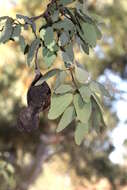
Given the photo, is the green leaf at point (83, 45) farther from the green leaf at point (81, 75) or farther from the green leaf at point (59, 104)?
the green leaf at point (59, 104)

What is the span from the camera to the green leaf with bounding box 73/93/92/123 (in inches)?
63.9

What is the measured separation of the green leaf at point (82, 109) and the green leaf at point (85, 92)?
18mm

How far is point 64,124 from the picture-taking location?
1663 mm

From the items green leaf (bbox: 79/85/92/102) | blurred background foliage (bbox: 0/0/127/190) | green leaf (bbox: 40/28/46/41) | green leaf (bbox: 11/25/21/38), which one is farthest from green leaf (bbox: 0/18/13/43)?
blurred background foliage (bbox: 0/0/127/190)

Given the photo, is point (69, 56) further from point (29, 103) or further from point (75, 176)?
point (75, 176)

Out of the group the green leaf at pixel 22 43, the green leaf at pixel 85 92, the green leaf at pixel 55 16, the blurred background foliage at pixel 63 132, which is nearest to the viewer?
the green leaf at pixel 85 92

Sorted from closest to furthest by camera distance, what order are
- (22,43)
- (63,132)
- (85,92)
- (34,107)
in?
(85,92)
(34,107)
(22,43)
(63,132)

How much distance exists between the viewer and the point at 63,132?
10664mm

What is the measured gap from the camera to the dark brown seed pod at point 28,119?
5.58 feet

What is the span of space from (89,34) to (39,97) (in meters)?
0.25

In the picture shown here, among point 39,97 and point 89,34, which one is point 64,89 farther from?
point 89,34

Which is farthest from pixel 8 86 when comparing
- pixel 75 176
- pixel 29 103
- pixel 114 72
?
pixel 29 103

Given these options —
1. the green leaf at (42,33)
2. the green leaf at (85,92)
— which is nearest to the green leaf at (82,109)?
the green leaf at (85,92)

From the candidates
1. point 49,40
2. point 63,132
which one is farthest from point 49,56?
→ point 63,132
